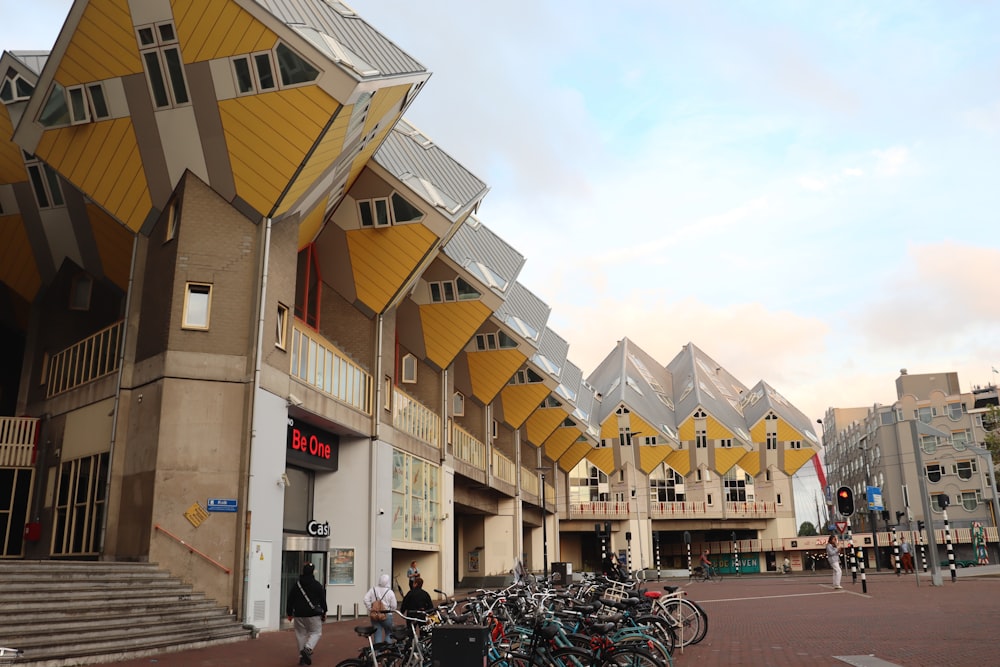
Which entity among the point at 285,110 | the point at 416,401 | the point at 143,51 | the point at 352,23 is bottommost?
the point at 416,401

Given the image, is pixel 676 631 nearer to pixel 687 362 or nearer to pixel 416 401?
pixel 416 401

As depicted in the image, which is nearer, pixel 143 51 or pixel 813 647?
pixel 813 647

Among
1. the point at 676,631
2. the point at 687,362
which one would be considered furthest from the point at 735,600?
the point at 687,362

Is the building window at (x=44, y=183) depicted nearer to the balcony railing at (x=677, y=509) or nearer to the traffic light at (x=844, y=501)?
the traffic light at (x=844, y=501)

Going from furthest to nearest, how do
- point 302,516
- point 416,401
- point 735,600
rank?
point 416,401, point 735,600, point 302,516

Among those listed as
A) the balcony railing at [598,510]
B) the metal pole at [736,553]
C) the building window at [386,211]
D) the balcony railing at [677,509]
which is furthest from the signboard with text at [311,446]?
the metal pole at [736,553]

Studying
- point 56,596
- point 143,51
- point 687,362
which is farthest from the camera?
point 687,362

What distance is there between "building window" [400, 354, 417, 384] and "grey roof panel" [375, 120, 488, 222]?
7428 millimetres

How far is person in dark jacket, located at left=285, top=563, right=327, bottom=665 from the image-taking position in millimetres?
13852

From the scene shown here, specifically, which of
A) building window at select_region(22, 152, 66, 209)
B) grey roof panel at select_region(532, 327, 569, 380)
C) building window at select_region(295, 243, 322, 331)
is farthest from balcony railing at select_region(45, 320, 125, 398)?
grey roof panel at select_region(532, 327, 569, 380)

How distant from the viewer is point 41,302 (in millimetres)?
28406

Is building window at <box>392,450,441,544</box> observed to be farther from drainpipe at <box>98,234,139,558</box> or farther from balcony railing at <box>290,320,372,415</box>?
drainpipe at <box>98,234,139,558</box>

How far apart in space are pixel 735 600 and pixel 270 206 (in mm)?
19517

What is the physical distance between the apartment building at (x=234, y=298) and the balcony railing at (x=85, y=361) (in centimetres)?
12
